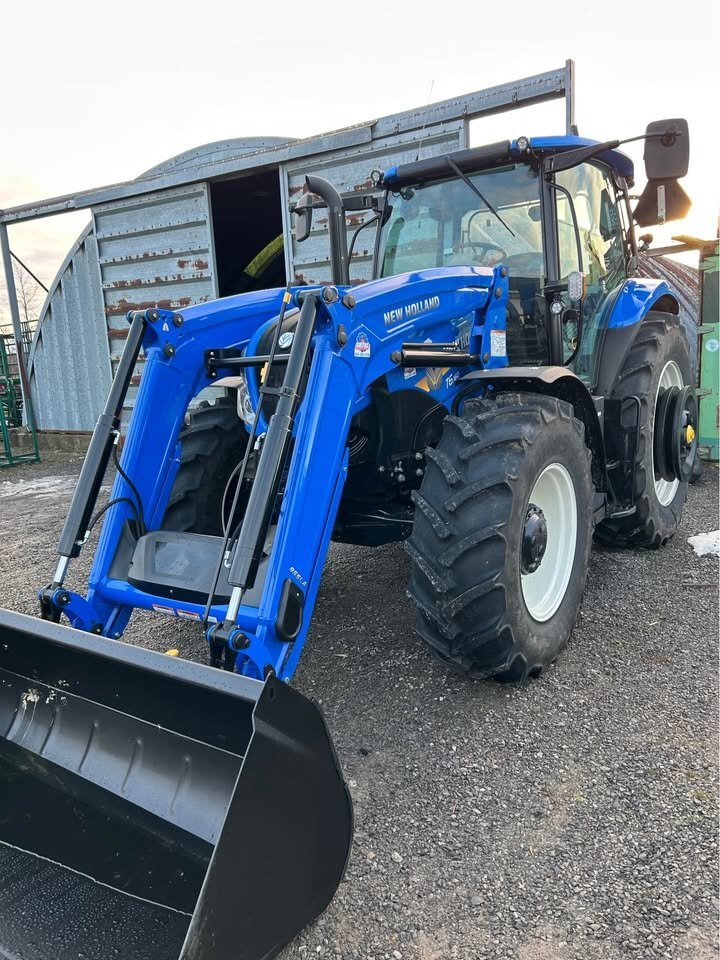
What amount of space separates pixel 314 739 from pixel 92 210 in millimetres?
8690

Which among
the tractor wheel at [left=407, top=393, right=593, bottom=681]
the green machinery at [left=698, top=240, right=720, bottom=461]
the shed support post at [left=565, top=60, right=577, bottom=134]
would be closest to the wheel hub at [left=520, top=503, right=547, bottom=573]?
the tractor wheel at [left=407, top=393, right=593, bottom=681]

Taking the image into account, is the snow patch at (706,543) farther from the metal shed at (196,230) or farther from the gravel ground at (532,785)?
the metal shed at (196,230)

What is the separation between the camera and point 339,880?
1.83 m

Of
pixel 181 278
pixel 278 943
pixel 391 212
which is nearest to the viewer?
pixel 278 943

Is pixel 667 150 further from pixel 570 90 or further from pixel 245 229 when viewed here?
pixel 245 229

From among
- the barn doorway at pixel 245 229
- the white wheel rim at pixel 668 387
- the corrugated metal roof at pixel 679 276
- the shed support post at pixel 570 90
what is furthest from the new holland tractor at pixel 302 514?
the barn doorway at pixel 245 229

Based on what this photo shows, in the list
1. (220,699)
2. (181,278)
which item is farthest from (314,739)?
(181,278)

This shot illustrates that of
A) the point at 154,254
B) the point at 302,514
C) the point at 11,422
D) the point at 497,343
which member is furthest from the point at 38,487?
the point at 302,514

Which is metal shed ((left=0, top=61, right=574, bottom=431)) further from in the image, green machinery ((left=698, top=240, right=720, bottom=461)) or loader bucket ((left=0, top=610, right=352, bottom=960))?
loader bucket ((left=0, top=610, right=352, bottom=960))

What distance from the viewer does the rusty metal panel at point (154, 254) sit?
26.0 ft

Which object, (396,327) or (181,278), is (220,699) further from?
(181,278)

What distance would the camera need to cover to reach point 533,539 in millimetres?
2744

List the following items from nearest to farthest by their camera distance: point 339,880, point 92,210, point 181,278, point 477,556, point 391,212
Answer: point 339,880
point 477,556
point 391,212
point 181,278
point 92,210

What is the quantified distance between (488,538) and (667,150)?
82.9 inches
